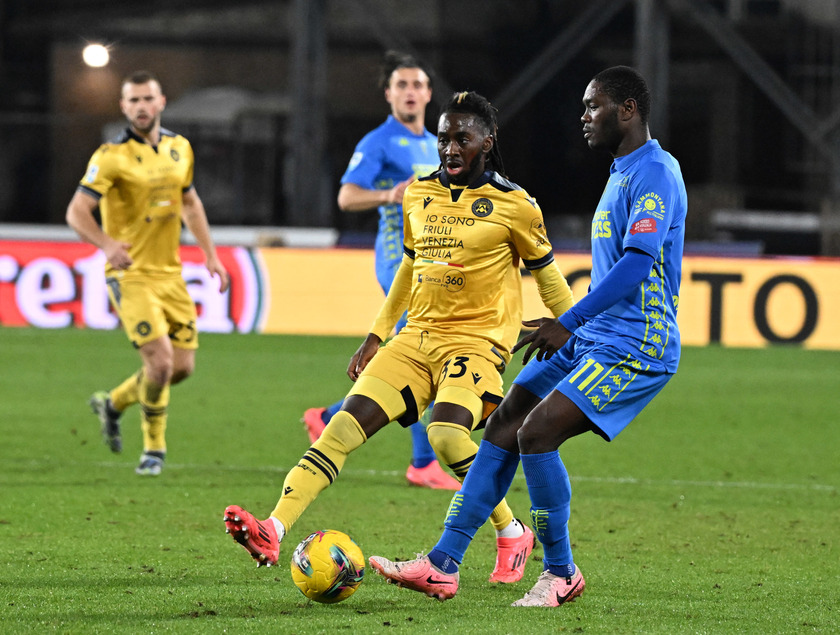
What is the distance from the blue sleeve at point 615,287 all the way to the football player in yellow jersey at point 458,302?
0.78 meters

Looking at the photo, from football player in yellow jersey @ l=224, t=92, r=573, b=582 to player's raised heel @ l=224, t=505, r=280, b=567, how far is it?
1.62 ft

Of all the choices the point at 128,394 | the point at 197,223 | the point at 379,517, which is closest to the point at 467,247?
the point at 379,517

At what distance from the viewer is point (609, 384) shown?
4527 millimetres

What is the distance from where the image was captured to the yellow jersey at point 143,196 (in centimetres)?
751

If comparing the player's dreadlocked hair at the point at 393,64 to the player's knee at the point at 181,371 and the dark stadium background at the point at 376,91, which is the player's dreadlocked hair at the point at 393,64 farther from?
the dark stadium background at the point at 376,91

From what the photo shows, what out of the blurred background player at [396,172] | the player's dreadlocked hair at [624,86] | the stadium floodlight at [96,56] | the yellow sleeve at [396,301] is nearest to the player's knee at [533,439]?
the yellow sleeve at [396,301]

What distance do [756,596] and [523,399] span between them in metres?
1.13

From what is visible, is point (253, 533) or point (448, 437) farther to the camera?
point (448, 437)

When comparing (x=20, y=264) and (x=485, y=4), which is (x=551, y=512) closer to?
(x=20, y=264)

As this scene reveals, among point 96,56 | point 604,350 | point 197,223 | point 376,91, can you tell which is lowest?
point 604,350

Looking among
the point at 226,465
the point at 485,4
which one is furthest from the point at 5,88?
the point at 226,465

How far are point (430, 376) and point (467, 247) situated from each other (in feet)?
1.69

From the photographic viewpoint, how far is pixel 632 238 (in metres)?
4.41

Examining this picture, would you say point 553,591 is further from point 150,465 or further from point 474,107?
point 150,465
